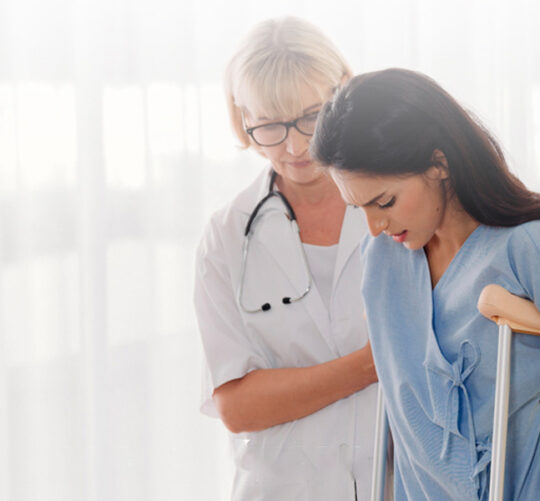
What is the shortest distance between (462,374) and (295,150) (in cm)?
55

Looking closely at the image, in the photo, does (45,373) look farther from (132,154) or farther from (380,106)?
(380,106)

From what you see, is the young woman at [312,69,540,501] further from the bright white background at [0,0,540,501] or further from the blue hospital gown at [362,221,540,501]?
the bright white background at [0,0,540,501]

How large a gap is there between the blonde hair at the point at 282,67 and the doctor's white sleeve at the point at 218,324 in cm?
29

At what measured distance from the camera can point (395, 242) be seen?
1.27 metres

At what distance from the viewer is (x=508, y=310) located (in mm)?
999

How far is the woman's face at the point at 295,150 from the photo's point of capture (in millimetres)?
1424

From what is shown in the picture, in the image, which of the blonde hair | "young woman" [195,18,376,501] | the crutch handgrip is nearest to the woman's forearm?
"young woman" [195,18,376,501]

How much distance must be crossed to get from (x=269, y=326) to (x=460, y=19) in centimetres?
131

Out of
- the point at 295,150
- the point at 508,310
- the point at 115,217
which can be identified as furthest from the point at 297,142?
the point at 115,217

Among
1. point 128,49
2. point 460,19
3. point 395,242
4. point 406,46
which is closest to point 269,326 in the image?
point 395,242

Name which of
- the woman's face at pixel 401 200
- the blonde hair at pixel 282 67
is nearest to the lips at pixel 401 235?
the woman's face at pixel 401 200

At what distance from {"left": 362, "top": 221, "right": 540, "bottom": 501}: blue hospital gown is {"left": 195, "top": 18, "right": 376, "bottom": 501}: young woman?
19cm

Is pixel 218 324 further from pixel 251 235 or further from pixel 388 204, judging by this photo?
pixel 388 204

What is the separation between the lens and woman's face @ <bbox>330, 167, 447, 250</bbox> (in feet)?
3.51
